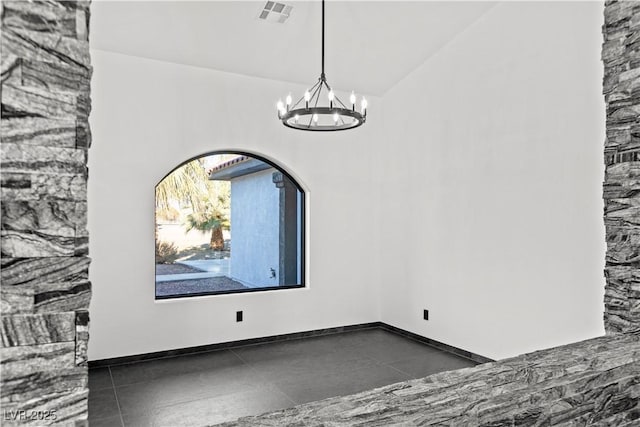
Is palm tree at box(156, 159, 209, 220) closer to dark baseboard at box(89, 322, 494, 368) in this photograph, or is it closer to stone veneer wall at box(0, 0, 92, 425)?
dark baseboard at box(89, 322, 494, 368)

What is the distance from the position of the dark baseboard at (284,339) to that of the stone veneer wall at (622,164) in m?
2.13

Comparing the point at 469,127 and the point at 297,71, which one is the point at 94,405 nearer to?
the point at 297,71

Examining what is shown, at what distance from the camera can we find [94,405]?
129 inches

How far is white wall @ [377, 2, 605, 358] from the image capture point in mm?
3393

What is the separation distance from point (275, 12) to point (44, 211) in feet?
11.5

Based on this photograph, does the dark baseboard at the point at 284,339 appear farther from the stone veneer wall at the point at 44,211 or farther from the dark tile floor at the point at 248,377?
the stone veneer wall at the point at 44,211

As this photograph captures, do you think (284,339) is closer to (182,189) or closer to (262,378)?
(262,378)

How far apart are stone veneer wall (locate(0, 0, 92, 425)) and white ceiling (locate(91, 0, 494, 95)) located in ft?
10.5

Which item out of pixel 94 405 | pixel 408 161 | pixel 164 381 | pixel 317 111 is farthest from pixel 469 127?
pixel 94 405

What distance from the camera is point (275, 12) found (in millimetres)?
3879

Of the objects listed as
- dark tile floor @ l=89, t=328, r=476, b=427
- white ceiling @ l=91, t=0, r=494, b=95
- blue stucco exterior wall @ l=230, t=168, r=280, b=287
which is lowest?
dark tile floor @ l=89, t=328, r=476, b=427

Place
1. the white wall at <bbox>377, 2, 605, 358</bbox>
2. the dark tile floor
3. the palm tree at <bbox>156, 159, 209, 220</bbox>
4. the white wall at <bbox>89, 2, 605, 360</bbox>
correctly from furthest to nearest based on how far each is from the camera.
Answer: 1. the palm tree at <bbox>156, 159, 209, 220</bbox>
2. the white wall at <bbox>89, 2, 605, 360</bbox>
3. the white wall at <bbox>377, 2, 605, 358</bbox>
4. the dark tile floor

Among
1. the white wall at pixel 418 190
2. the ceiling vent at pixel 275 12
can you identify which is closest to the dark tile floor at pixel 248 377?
the white wall at pixel 418 190

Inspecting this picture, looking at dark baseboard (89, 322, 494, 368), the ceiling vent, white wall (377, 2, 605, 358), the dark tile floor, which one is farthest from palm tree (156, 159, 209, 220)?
white wall (377, 2, 605, 358)
